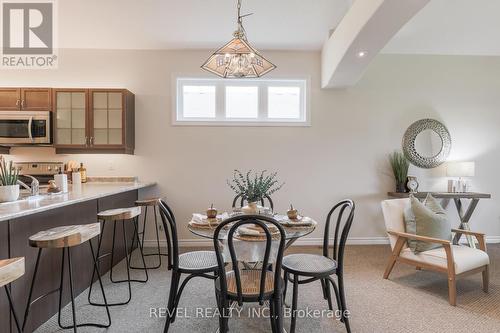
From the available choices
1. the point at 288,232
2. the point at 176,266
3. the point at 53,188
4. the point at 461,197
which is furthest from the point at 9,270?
the point at 461,197

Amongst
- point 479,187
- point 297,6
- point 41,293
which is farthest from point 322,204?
point 41,293

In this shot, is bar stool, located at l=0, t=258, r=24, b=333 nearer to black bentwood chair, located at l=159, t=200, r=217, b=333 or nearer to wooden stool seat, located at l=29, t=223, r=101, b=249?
wooden stool seat, located at l=29, t=223, r=101, b=249

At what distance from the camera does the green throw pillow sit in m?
2.81

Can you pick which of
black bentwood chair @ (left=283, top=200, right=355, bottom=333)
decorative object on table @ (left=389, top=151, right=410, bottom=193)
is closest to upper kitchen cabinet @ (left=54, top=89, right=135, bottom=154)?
black bentwood chair @ (left=283, top=200, right=355, bottom=333)

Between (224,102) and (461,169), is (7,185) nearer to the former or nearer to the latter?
(224,102)

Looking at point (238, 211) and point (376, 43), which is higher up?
point (376, 43)

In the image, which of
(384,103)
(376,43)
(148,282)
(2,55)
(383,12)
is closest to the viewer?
(383,12)

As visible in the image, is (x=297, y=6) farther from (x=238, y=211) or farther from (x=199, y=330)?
(x=199, y=330)

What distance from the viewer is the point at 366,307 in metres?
2.52

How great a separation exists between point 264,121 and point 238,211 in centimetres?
212

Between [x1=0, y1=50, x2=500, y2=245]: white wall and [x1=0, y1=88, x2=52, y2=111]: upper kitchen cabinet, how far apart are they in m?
0.35

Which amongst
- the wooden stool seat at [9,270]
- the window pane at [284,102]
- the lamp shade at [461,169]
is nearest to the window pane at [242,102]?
the window pane at [284,102]

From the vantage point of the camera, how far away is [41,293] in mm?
2225

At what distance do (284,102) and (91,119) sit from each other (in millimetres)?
2806
